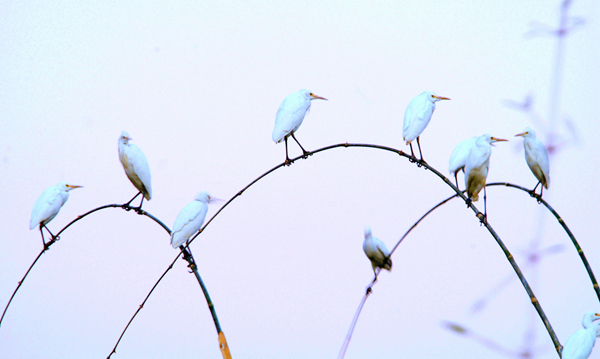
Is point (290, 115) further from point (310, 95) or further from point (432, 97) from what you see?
point (432, 97)

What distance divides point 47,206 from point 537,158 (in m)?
2.49

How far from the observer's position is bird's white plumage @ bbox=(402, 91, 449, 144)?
7.60 ft

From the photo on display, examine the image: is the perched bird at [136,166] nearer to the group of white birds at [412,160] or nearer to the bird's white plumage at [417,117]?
the group of white birds at [412,160]

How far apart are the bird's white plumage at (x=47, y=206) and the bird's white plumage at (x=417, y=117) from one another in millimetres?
1853

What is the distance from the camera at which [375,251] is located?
1958 millimetres

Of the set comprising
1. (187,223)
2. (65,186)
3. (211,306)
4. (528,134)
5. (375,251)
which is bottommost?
(211,306)

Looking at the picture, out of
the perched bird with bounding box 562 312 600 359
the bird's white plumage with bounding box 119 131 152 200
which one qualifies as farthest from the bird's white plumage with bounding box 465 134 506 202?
the bird's white plumage with bounding box 119 131 152 200

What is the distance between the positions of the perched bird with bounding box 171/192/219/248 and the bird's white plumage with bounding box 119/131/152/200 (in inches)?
13.0

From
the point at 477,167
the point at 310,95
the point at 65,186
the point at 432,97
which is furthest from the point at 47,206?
the point at 477,167

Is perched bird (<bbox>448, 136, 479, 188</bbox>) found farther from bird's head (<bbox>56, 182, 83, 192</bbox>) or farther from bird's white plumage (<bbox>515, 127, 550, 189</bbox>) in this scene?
bird's head (<bbox>56, 182, 83, 192</bbox>)

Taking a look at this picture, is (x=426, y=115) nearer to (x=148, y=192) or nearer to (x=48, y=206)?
(x=148, y=192)

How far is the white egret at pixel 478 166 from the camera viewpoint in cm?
216

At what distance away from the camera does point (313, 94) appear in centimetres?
271

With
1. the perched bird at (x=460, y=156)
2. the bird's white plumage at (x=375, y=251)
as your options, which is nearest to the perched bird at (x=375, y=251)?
the bird's white plumage at (x=375, y=251)
